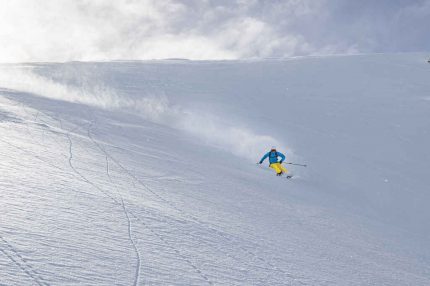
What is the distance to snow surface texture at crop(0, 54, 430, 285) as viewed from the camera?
4621 mm

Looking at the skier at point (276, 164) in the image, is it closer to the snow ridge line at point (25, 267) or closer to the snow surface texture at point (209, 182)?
the snow surface texture at point (209, 182)

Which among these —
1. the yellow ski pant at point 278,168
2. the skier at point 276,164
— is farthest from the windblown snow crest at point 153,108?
the yellow ski pant at point 278,168

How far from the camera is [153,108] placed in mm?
21812

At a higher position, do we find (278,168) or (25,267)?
(278,168)

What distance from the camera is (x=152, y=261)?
4500 mm

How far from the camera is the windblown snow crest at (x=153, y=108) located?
57.8 feet

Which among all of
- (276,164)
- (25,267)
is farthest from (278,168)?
(25,267)

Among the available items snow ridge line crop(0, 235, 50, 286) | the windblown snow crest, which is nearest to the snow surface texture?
snow ridge line crop(0, 235, 50, 286)

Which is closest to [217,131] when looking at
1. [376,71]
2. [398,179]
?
[398,179]

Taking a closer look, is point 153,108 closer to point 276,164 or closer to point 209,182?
point 276,164

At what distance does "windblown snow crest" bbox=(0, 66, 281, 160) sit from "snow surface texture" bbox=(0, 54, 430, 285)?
118 millimetres

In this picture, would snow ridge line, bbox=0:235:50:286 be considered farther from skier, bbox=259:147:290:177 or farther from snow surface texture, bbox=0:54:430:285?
skier, bbox=259:147:290:177

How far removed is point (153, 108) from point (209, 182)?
40.3 feet

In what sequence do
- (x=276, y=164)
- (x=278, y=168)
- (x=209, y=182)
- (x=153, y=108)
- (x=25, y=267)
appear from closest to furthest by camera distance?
(x=25, y=267) → (x=209, y=182) → (x=278, y=168) → (x=276, y=164) → (x=153, y=108)
